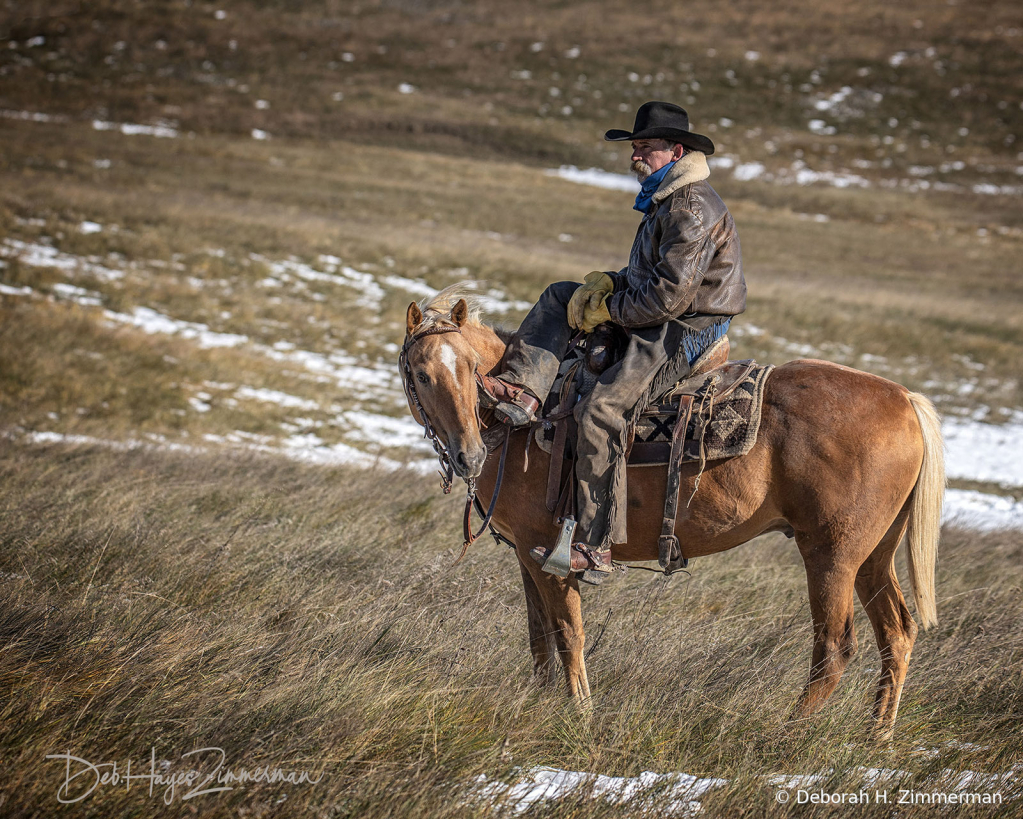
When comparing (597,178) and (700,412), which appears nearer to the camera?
(700,412)

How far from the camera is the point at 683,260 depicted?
3.81 meters

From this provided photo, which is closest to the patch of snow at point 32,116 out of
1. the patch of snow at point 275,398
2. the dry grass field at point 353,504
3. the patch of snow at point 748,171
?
the dry grass field at point 353,504

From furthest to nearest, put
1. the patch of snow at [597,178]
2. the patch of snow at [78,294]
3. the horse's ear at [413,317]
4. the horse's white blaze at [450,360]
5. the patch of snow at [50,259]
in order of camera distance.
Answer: the patch of snow at [597,178] → the patch of snow at [50,259] → the patch of snow at [78,294] → the horse's ear at [413,317] → the horse's white blaze at [450,360]

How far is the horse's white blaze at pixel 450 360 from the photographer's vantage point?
367 cm

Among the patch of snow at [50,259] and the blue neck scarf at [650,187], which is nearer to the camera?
the blue neck scarf at [650,187]

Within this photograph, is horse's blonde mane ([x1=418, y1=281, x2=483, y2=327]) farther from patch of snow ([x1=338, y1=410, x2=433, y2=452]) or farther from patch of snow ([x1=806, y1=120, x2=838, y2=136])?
patch of snow ([x1=806, y1=120, x2=838, y2=136])

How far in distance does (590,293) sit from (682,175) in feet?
2.51

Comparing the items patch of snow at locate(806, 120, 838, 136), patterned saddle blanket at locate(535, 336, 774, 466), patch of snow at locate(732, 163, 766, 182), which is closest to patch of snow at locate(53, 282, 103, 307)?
patterned saddle blanket at locate(535, 336, 774, 466)

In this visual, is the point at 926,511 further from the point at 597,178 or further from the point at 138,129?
the point at 138,129

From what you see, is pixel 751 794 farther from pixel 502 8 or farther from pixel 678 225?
pixel 502 8

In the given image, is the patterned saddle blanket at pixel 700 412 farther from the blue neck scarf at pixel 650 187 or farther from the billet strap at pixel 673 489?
the blue neck scarf at pixel 650 187

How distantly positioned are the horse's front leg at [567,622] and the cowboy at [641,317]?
13cm

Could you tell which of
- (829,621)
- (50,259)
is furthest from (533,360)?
(50,259)

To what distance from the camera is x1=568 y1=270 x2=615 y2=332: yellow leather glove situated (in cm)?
405
